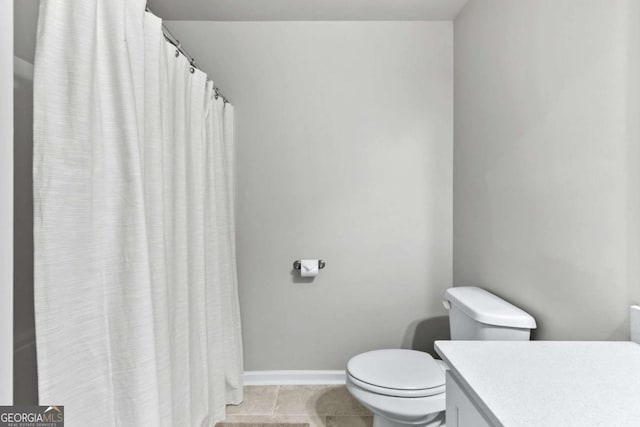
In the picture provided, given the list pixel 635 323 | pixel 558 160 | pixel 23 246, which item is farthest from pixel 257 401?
pixel 558 160

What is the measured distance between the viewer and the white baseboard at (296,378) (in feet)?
6.66

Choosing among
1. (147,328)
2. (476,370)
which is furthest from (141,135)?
(476,370)

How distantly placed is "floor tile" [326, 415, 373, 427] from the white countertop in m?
1.11

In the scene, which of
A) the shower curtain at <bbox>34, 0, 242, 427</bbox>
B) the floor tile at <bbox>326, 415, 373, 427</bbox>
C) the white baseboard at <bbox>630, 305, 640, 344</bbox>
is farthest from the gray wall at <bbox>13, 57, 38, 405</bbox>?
the white baseboard at <bbox>630, 305, 640, 344</bbox>

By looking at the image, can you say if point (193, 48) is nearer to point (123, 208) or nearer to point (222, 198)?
point (222, 198)

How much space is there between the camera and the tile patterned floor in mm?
1696

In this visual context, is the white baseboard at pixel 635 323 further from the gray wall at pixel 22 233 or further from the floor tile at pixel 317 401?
the gray wall at pixel 22 233

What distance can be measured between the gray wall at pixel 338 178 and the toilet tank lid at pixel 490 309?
573 millimetres

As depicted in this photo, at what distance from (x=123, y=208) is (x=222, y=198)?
77cm

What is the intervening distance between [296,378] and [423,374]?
95 cm

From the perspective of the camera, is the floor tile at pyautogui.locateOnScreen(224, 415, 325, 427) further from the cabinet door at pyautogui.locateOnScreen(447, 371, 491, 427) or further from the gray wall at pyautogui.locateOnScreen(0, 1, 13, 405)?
the gray wall at pyautogui.locateOnScreen(0, 1, 13, 405)

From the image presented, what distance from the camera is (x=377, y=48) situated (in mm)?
2021

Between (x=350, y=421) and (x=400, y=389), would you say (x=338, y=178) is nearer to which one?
(x=400, y=389)

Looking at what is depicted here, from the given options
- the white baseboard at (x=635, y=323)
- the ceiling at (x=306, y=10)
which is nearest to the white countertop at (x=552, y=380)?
the white baseboard at (x=635, y=323)
